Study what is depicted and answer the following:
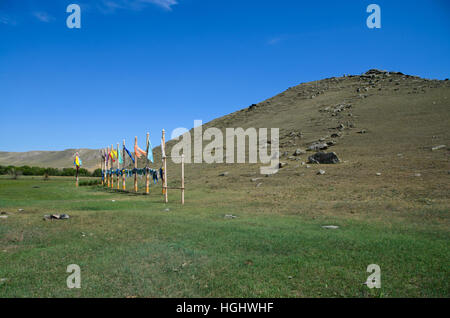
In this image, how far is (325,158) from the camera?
2427 centimetres

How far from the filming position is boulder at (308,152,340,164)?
78.3ft

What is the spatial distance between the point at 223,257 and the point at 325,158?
1919cm

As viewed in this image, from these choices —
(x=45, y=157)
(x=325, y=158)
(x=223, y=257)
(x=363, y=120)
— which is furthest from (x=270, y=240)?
(x=45, y=157)

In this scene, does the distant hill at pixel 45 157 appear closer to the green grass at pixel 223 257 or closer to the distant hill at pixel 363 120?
the distant hill at pixel 363 120

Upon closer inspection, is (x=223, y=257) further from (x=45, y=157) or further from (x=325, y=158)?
(x=45, y=157)

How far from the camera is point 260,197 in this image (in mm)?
17531

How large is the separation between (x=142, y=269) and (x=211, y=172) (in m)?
24.8

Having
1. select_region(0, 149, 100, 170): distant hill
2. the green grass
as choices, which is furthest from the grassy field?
select_region(0, 149, 100, 170): distant hill

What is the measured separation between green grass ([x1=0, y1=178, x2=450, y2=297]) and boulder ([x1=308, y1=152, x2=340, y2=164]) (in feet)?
41.2

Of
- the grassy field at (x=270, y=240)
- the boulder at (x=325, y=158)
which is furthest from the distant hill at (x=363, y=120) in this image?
the boulder at (x=325, y=158)

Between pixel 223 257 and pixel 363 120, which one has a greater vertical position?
pixel 363 120

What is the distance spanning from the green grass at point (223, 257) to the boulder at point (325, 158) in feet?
41.2

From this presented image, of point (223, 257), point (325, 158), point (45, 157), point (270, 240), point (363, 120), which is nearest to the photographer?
point (223, 257)
